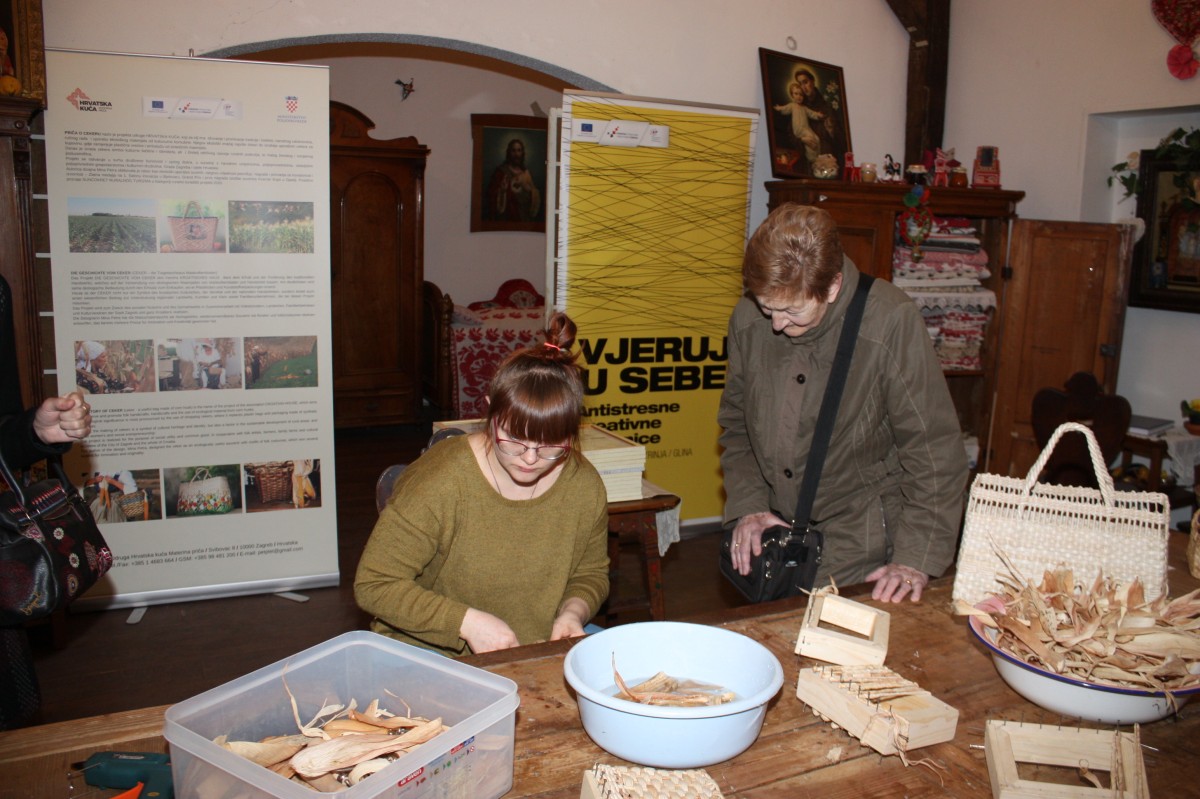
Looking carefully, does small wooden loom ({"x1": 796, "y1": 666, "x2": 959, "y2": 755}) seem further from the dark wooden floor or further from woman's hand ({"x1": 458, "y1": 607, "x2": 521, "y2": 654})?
the dark wooden floor

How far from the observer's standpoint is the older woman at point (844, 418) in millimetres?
2018

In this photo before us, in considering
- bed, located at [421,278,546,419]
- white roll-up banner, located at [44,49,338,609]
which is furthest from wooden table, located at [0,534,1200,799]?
bed, located at [421,278,546,419]

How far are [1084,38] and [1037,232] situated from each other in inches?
42.0

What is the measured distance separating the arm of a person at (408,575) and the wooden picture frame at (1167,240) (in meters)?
4.67

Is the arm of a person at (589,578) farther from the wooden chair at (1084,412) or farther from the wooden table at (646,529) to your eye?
the wooden chair at (1084,412)

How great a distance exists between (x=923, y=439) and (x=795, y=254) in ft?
1.76

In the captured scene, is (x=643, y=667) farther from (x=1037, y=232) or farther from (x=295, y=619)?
(x=1037, y=232)

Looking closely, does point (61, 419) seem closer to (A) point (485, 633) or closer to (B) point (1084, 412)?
(A) point (485, 633)

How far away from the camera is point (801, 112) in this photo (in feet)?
16.7

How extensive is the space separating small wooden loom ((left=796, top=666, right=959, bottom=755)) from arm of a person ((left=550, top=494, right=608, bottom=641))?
581mm

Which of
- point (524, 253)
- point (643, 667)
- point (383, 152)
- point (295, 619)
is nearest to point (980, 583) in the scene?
point (643, 667)

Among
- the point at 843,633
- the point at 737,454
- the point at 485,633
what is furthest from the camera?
the point at 737,454

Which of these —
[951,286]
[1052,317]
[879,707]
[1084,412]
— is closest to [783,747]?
[879,707]

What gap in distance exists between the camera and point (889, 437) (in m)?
2.27
